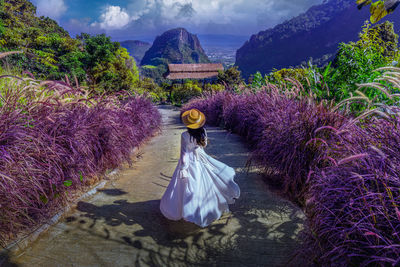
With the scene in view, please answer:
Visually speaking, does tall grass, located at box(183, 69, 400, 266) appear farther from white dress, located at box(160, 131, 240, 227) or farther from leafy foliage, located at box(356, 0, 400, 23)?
white dress, located at box(160, 131, 240, 227)

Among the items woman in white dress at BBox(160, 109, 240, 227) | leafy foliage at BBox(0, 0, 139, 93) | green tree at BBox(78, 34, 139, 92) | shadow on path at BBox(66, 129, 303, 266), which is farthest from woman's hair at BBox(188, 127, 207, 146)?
green tree at BBox(78, 34, 139, 92)

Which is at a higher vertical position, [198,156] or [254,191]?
[198,156]

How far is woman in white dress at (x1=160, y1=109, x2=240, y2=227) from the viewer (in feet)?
8.42

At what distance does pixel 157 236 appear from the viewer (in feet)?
8.24

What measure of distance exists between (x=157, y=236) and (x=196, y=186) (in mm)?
719

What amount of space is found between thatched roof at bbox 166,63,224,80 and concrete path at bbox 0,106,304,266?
44054mm

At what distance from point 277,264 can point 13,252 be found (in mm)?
2543

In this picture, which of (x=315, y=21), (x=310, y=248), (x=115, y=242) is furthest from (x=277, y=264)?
(x=315, y=21)

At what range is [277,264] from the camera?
79.4 inches

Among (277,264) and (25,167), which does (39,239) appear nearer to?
(25,167)

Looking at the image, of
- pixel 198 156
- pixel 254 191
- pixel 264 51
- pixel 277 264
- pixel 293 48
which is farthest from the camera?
pixel 264 51

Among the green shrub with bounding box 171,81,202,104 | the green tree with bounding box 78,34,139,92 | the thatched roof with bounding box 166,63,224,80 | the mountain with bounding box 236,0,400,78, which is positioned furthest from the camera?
the mountain with bounding box 236,0,400,78

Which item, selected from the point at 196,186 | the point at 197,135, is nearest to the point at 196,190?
the point at 196,186

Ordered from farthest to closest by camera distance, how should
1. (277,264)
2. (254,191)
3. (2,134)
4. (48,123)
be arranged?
(254,191) < (48,123) < (2,134) < (277,264)
